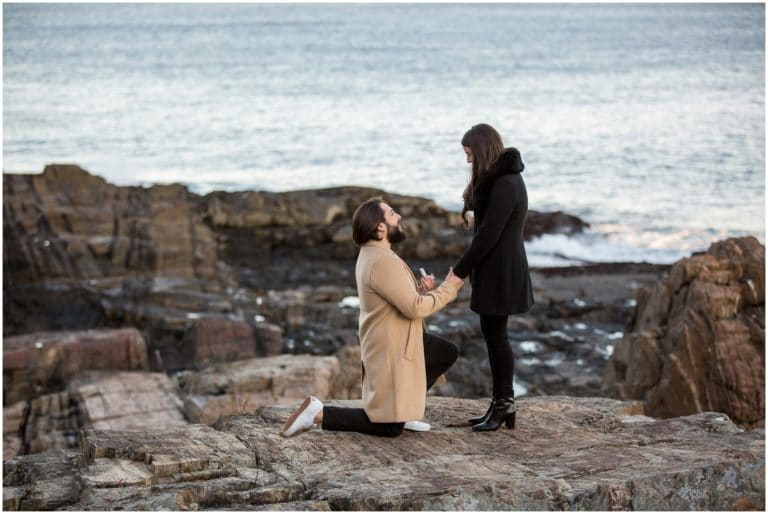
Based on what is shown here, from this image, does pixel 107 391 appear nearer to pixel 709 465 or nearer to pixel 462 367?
pixel 462 367

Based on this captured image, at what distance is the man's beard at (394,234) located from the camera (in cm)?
602

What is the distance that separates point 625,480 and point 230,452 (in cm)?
235

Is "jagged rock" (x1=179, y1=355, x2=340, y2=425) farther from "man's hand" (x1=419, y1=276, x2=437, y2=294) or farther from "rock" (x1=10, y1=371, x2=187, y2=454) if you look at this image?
"man's hand" (x1=419, y1=276, x2=437, y2=294)

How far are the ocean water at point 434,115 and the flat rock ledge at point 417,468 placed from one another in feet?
52.6

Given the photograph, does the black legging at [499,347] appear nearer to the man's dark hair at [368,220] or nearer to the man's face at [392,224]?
the man's face at [392,224]

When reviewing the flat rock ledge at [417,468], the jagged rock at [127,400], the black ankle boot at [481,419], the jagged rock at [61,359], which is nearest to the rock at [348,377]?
the jagged rock at [127,400]

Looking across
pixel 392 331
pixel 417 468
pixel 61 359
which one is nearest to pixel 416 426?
pixel 417 468

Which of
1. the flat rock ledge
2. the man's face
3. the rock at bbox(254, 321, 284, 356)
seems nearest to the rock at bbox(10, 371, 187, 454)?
the rock at bbox(254, 321, 284, 356)

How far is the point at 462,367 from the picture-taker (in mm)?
14656

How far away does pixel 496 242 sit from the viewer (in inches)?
243

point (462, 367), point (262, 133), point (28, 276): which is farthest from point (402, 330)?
point (262, 133)

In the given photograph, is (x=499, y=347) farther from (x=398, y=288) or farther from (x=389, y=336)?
(x=398, y=288)

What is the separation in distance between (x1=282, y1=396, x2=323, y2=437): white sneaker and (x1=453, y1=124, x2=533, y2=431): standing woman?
117cm

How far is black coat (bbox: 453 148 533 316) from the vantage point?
6.08 m
